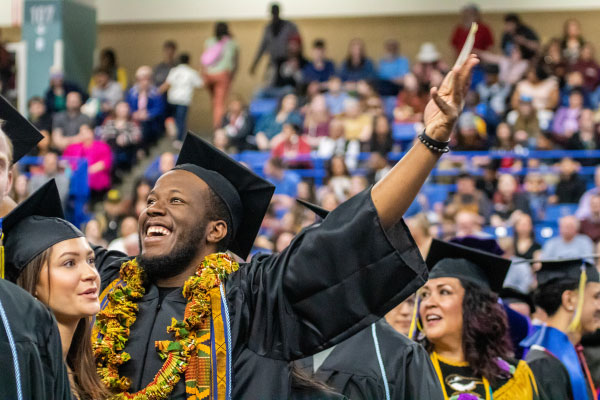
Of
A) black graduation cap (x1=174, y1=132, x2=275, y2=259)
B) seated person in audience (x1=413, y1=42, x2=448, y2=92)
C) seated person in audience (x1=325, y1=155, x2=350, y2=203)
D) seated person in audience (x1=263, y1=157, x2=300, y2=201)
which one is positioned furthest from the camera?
seated person in audience (x1=413, y1=42, x2=448, y2=92)

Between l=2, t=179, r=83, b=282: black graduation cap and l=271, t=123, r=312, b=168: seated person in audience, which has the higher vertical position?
l=2, t=179, r=83, b=282: black graduation cap

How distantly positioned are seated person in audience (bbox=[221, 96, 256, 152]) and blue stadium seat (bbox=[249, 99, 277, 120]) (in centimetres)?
91

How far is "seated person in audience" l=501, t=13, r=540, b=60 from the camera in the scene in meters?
15.5

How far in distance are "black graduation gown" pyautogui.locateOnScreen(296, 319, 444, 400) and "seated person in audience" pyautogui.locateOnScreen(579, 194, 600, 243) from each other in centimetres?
610

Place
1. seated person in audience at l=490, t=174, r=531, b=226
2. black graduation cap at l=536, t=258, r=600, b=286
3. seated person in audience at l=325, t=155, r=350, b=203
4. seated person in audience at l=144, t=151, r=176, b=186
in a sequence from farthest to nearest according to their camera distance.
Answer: seated person in audience at l=144, t=151, r=176, b=186 < seated person in audience at l=325, t=155, r=350, b=203 < seated person in audience at l=490, t=174, r=531, b=226 < black graduation cap at l=536, t=258, r=600, b=286

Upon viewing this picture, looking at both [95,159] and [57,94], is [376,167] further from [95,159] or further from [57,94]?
[57,94]

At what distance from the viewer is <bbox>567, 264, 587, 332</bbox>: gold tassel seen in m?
6.19

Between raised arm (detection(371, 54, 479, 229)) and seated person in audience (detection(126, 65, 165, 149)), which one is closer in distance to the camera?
raised arm (detection(371, 54, 479, 229))

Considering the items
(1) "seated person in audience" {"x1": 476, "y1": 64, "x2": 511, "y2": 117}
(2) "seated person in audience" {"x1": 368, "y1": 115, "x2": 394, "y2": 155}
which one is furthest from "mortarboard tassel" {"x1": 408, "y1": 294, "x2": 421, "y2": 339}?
(1) "seated person in audience" {"x1": 476, "y1": 64, "x2": 511, "y2": 117}

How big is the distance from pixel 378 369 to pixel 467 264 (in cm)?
115

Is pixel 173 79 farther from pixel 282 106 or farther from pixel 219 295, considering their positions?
pixel 219 295

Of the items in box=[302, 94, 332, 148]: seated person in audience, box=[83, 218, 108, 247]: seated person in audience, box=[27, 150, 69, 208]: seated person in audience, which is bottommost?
box=[83, 218, 108, 247]: seated person in audience

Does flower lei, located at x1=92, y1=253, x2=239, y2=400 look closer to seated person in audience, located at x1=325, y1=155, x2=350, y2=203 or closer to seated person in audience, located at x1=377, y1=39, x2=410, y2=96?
seated person in audience, located at x1=325, y1=155, x2=350, y2=203

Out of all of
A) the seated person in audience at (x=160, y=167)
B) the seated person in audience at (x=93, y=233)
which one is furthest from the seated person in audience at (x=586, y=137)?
the seated person in audience at (x=93, y=233)
